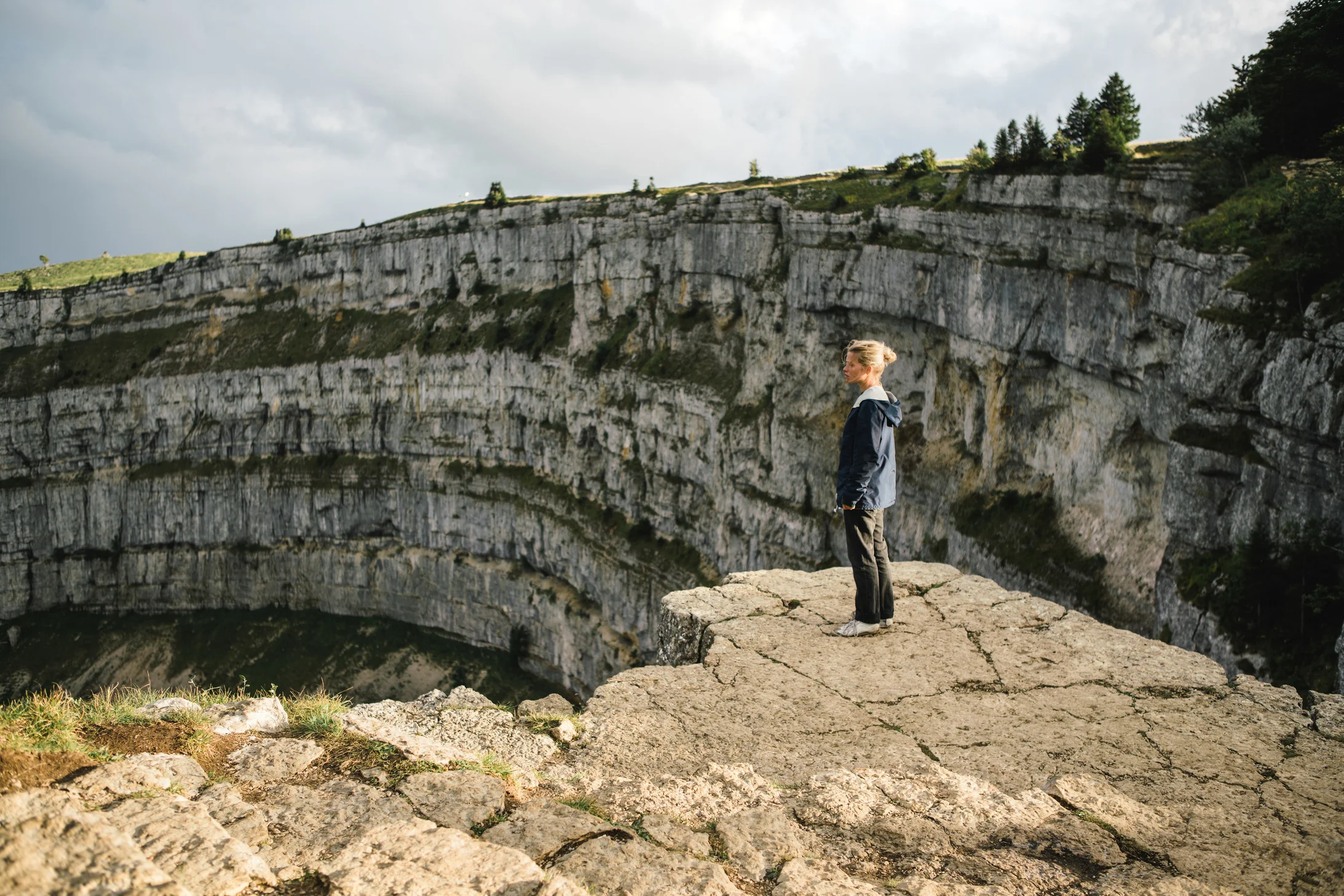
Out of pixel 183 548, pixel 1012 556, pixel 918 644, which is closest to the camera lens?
pixel 918 644

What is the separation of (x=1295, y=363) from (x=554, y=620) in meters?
39.3

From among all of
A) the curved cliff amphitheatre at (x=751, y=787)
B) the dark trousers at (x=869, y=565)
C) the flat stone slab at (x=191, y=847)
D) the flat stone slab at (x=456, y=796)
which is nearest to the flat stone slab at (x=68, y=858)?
the curved cliff amphitheatre at (x=751, y=787)

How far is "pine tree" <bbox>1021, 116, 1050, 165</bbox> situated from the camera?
84.2ft

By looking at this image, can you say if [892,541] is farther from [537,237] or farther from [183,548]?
[183,548]

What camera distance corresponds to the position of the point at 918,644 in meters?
9.27

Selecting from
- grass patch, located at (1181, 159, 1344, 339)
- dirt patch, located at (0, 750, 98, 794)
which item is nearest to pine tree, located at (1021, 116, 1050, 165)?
grass patch, located at (1181, 159, 1344, 339)

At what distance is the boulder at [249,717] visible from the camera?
6781mm

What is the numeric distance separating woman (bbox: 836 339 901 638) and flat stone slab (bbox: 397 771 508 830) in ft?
14.2

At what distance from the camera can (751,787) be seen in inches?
253

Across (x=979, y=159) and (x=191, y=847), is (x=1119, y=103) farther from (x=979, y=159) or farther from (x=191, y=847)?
(x=191, y=847)

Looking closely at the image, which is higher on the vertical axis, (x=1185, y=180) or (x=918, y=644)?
(x=1185, y=180)

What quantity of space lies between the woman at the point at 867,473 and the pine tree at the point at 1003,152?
19.9 meters

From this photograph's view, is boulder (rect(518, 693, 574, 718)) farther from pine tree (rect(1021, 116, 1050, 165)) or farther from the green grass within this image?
the green grass

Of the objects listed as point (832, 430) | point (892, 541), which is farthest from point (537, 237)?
point (892, 541)
